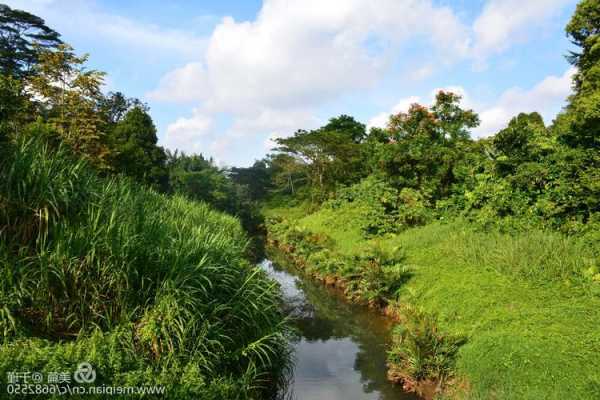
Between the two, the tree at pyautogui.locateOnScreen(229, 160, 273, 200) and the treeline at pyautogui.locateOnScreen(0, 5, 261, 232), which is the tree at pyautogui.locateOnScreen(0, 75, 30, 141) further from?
the tree at pyautogui.locateOnScreen(229, 160, 273, 200)

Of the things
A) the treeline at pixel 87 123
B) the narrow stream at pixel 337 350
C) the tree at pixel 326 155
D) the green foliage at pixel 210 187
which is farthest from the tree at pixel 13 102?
the tree at pixel 326 155

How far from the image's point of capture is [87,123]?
11758 mm

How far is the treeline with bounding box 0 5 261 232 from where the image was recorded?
10.4 m

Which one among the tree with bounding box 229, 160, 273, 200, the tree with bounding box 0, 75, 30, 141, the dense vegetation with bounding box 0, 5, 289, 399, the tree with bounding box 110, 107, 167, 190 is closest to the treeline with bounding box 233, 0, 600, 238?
the dense vegetation with bounding box 0, 5, 289, 399

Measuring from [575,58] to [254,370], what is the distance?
749 inches

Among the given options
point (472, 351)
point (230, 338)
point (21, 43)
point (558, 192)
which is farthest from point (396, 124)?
point (21, 43)

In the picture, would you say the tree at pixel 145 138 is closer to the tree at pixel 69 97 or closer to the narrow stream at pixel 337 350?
the tree at pixel 69 97

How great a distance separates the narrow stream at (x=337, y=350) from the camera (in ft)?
21.1

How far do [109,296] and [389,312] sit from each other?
6.93m

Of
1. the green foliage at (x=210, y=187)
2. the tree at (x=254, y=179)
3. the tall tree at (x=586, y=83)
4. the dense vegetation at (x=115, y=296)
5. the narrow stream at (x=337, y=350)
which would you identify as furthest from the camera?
the tree at (x=254, y=179)

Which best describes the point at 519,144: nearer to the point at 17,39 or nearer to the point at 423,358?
the point at 423,358

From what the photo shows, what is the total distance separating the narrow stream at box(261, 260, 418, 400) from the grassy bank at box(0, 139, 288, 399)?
1.43 meters

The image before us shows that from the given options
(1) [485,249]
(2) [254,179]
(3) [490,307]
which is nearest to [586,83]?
(1) [485,249]

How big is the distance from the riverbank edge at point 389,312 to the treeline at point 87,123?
218 inches
